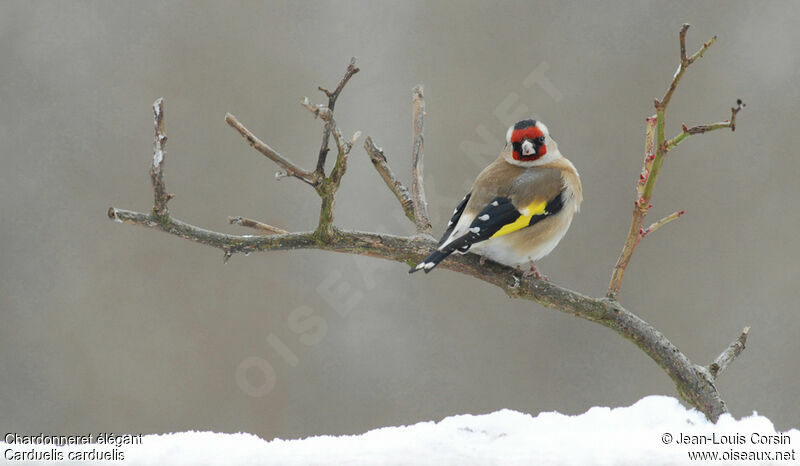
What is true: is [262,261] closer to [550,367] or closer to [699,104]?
[550,367]

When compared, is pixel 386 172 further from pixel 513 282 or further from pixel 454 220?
pixel 513 282

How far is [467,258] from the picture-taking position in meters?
→ 1.55

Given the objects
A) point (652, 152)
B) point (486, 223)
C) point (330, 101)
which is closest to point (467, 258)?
point (486, 223)

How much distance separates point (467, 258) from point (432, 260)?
24 centimetres

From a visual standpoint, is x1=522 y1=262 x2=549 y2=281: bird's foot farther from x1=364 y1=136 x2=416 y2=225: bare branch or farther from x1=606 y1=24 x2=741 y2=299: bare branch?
x1=364 y1=136 x2=416 y2=225: bare branch

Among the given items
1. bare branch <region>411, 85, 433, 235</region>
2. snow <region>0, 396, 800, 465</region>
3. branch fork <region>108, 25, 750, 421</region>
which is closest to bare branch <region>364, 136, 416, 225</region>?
bare branch <region>411, 85, 433, 235</region>

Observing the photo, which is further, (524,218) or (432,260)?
(524,218)

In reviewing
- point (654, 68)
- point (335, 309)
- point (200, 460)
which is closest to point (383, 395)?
point (335, 309)

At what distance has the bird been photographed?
60.0 inches

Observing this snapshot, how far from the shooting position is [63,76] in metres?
2.87

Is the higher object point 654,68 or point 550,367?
point 654,68

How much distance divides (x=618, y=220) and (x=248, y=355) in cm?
145

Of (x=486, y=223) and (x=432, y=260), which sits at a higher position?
(x=486, y=223)

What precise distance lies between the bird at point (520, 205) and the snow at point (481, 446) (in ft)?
1.24
